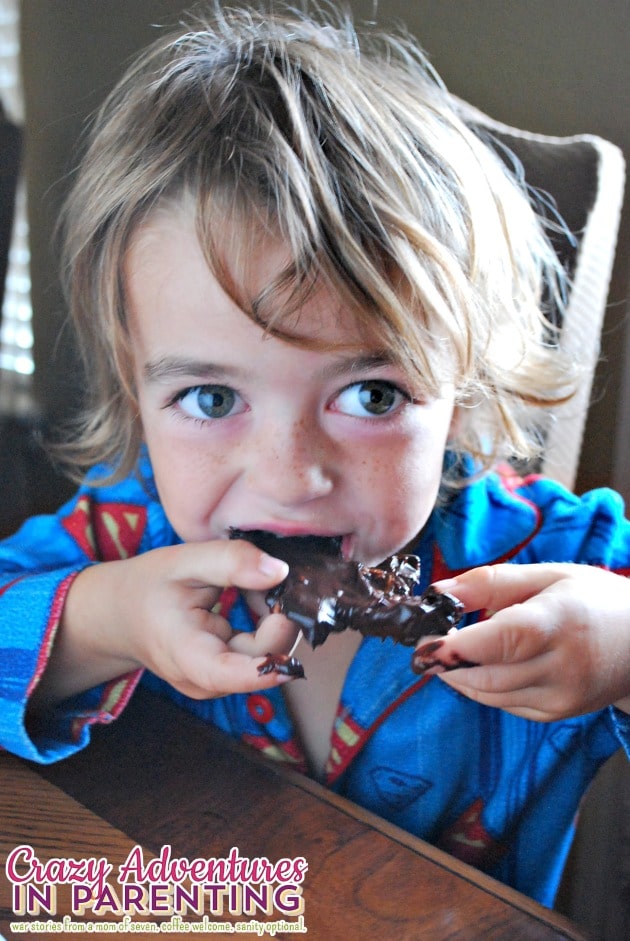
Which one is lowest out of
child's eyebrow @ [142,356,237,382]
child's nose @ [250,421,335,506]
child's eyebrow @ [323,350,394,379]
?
child's nose @ [250,421,335,506]

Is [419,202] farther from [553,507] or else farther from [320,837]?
[320,837]

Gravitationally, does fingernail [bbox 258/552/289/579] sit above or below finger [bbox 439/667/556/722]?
above

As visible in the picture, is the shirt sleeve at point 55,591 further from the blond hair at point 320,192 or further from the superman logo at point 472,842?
the superman logo at point 472,842

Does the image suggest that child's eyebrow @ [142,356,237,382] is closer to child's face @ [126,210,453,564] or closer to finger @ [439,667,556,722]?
child's face @ [126,210,453,564]

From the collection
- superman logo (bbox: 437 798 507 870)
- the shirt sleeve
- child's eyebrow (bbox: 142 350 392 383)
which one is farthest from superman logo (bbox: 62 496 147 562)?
superman logo (bbox: 437 798 507 870)

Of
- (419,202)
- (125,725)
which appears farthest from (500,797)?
(419,202)

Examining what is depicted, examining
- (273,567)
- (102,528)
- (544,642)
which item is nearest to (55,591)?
(102,528)
